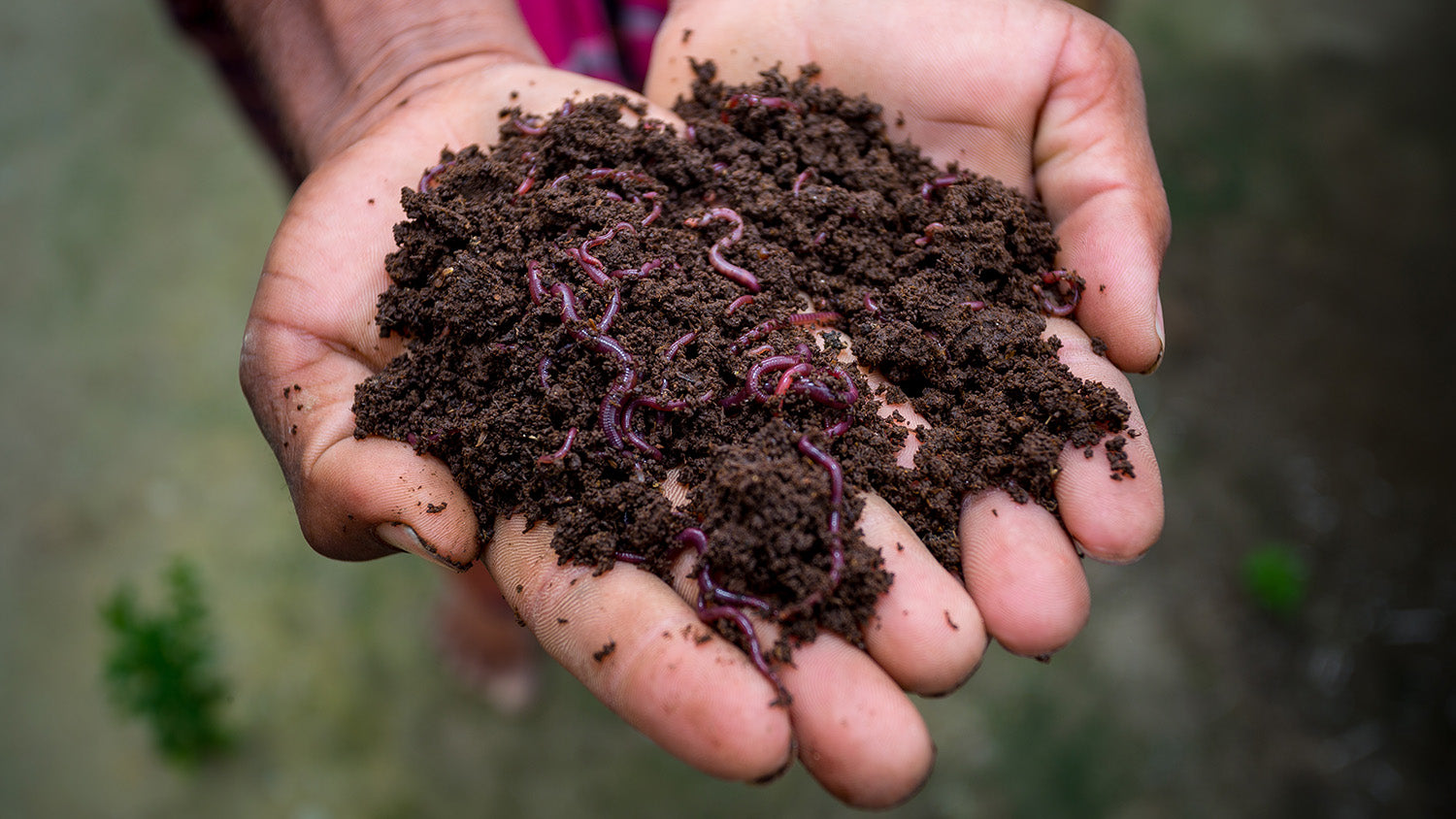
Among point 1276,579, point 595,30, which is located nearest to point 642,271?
point 595,30

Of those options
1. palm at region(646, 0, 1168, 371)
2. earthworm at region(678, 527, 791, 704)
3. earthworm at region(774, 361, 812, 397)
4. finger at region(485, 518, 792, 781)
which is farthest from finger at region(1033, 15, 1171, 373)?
finger at region(485, 518, 792, 781)

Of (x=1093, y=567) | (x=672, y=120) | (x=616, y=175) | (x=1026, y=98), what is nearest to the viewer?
(x=616, y=175)

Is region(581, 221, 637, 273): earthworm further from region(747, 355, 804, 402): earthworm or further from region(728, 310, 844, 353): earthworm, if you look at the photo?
region(747, 355, 804, 402): earthworm

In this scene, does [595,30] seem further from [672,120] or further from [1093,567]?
[1093,567]

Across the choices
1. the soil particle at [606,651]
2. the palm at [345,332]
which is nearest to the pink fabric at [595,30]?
the palm at [345,332]

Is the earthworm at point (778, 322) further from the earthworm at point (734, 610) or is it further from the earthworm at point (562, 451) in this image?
the earthworm at point (734, 610)
